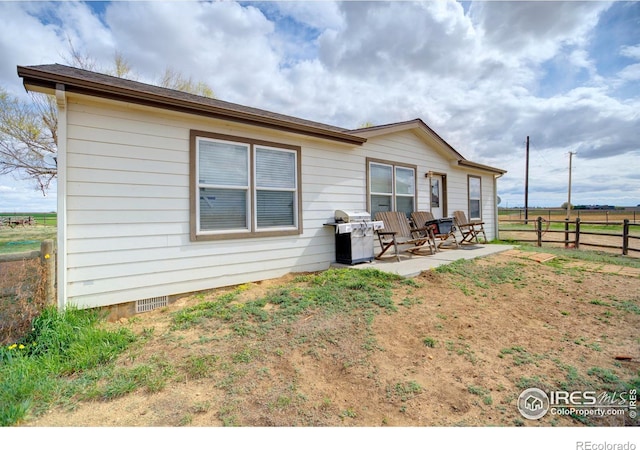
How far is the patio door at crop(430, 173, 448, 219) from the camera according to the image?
838 centimetres

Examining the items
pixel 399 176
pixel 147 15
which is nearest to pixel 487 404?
pixel 399 176

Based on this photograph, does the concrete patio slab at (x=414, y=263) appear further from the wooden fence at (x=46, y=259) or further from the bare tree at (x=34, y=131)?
the bare tree at (x=34, y=131)

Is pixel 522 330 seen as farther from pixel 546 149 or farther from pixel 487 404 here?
pixel 546 149

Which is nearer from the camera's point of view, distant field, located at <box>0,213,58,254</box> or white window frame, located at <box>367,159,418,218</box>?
white window frame, located at <box>367,159,418,218</box>

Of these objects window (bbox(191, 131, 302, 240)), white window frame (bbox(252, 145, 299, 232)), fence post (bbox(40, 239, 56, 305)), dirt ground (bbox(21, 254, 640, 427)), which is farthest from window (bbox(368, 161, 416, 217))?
fence post (bbox(40, 239, 56, 305))

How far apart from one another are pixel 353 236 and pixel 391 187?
225cm

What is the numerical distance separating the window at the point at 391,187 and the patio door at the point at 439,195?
114 cm

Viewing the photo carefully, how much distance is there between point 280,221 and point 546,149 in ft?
A: 83.4

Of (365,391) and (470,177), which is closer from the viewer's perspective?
(365,391)

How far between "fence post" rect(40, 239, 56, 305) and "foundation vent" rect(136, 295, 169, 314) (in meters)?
0.85

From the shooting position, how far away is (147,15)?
562 centimetres

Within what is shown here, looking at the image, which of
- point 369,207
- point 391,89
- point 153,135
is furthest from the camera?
point 391,89

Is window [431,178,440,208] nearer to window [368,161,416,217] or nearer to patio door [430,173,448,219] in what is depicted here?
patio door [430,173,448,219]

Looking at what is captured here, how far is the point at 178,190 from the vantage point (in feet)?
13.1
